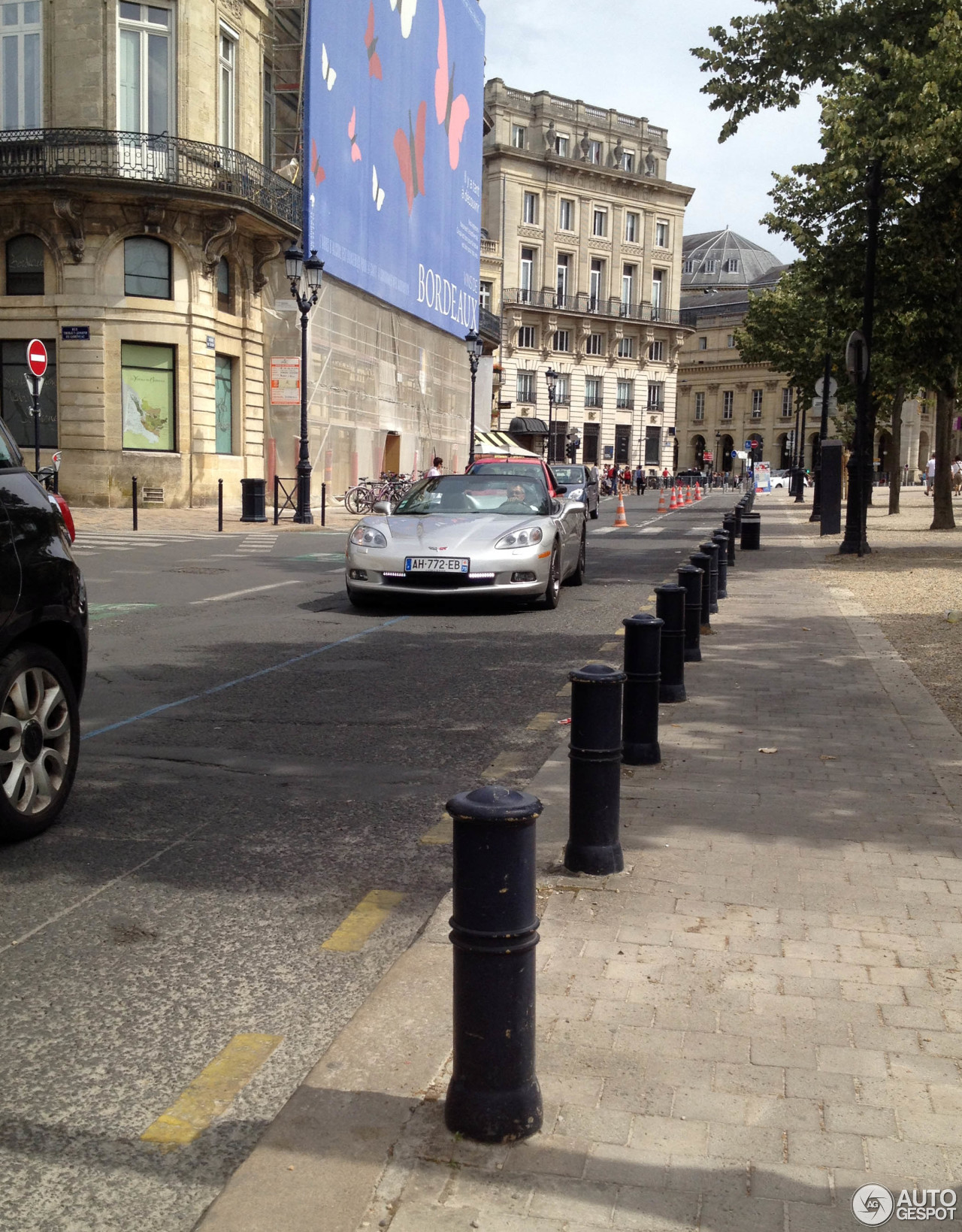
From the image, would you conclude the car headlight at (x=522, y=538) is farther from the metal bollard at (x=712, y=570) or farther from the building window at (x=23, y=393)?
the building window at (x=23, y=393)

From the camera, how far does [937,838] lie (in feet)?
15.5

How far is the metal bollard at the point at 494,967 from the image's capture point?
8.31 feet

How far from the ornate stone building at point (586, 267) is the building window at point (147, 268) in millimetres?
52802

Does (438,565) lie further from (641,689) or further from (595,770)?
(595,770)

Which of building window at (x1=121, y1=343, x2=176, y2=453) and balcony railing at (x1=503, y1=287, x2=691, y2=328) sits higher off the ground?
balcony railing at (x1=503, y1=287, x2=691, y2=328)

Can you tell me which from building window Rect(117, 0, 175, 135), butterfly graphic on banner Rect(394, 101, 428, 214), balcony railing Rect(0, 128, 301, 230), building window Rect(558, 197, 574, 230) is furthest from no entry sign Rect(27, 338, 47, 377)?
building window Rect(558, 197, 574, 230)

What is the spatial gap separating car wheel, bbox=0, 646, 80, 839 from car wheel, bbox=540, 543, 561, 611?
24.7 ft

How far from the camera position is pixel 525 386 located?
86.0m

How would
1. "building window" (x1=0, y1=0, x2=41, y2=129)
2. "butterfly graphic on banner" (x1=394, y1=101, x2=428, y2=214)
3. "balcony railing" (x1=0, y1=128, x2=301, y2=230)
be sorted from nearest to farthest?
"balcony railing" (x1=0, y1=128, x2=301, y2=230) < "building window" (x1=0, y1=0, x2=41, y2=129) < "butterfly graphic on banner" (x1=394, y1=101, x2=428, y2=214)

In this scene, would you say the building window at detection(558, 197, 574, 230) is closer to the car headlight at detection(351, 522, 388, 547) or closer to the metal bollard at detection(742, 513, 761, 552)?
the metal bollard at detection(742, 513, 761, 552)

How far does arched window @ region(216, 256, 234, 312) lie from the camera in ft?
107

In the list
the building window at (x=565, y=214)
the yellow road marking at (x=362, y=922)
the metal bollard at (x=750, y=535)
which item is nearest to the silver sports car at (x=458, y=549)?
the yellow road marking at (x=362, y=922)

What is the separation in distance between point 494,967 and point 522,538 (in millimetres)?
9413

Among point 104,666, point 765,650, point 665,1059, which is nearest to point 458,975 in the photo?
point 665,1059
